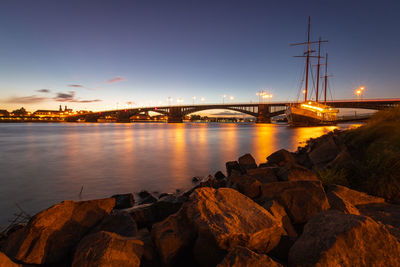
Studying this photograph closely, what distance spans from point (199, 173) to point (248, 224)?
355 inches

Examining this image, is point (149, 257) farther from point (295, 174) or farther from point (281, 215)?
point (295, 174)

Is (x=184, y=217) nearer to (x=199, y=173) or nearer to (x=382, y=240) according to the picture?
(x=382, y=240)

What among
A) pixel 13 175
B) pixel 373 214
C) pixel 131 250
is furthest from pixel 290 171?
pixel 13 175

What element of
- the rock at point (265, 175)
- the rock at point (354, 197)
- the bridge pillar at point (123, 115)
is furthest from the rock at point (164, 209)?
the bridge pillar at point (123, 115)

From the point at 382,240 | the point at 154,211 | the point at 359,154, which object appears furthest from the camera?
the point at 359,154

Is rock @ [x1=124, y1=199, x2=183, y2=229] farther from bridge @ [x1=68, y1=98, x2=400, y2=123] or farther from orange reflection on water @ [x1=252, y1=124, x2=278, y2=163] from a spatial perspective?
bridge @ [x1=68, y1=98, x2=400, y2=123]

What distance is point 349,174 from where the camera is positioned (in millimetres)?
5859

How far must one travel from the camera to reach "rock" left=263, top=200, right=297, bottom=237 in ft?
10.8

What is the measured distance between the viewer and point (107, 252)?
2492mm

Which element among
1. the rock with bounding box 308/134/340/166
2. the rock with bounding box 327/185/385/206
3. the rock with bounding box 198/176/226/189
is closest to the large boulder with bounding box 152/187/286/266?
the rock with bounding box 327/185/385/206

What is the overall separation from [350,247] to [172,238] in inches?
80.6

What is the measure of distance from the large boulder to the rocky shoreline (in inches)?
0.4

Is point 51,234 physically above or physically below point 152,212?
above

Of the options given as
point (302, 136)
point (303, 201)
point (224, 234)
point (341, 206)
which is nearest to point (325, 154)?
point (341, 206)
